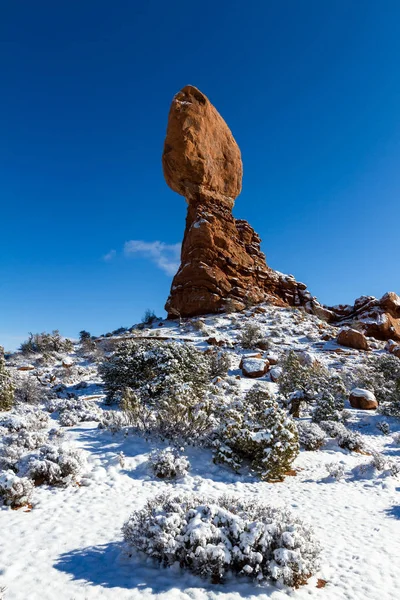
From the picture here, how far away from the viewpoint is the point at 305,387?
51.6ft

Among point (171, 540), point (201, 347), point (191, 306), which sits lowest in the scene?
point (171, 540)

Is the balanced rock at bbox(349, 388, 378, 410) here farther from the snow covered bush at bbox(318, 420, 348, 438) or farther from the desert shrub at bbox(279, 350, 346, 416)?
the snow covered bush at bbox(318, 420, 348, 438)

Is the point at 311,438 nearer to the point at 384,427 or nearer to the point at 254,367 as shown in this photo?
the point at 384,427

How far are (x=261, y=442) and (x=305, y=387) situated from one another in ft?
23.7

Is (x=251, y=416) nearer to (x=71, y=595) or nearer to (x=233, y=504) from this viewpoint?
(x=233, y=504)

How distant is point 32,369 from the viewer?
21.6 metres

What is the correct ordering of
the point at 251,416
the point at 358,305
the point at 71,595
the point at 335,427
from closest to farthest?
1. the point at 71,595
2. the point at 251,416
3. the point at 335,427
4. the point at 358,305

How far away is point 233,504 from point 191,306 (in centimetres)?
3388

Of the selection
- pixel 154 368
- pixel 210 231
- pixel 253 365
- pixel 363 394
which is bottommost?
pixel 363 394

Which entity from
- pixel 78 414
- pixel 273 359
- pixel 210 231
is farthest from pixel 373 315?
pixel 78 414

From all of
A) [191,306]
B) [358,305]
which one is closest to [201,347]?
[191,306]

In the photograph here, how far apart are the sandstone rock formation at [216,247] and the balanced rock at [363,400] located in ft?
71.8

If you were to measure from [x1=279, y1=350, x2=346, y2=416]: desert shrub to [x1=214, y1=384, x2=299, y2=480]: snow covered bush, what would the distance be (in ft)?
16.4

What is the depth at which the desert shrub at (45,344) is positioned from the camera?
1096 inches
